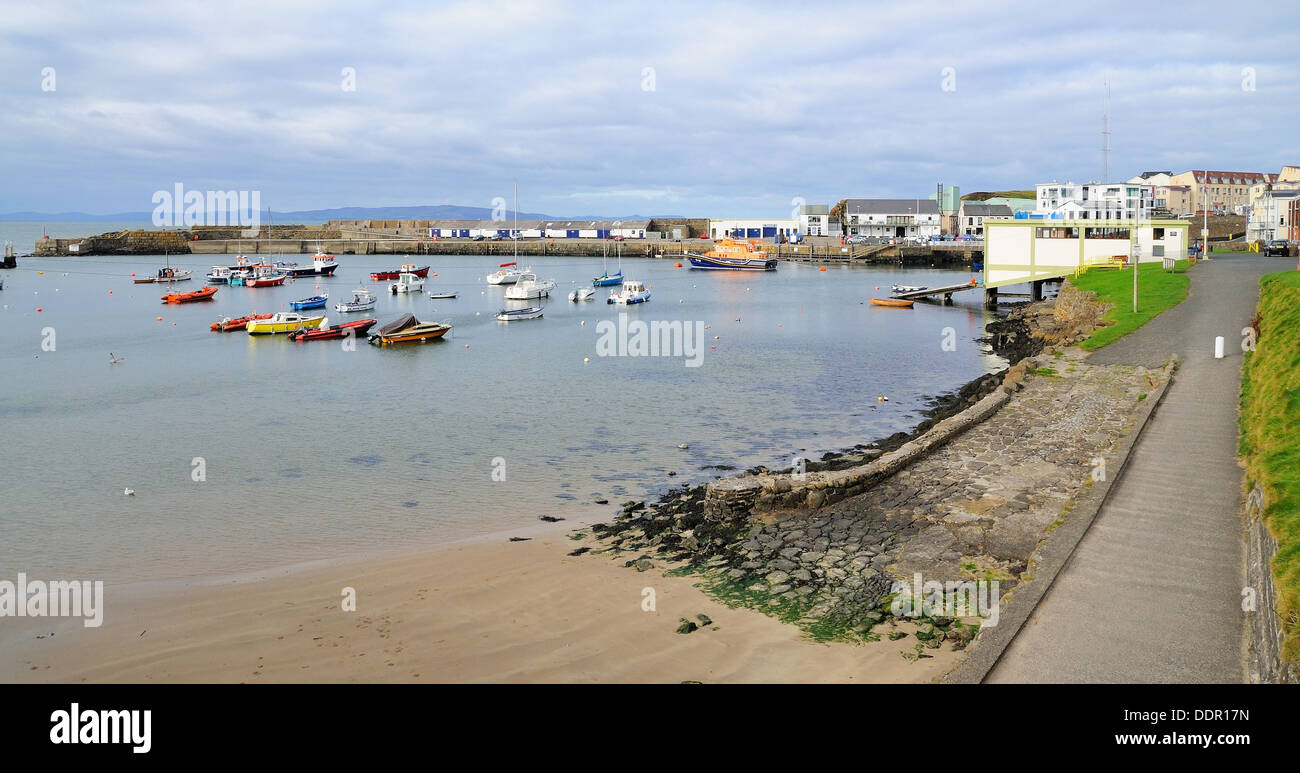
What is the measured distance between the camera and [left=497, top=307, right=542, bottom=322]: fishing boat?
61.8m

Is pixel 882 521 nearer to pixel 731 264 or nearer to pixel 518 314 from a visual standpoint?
pixel 518 314

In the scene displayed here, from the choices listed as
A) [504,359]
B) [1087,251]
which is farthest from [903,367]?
[1087,251]

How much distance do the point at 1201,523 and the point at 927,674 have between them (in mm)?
5594

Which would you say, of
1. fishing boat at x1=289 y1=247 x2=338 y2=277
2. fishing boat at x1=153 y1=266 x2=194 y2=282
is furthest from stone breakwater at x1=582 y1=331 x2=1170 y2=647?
fishing boat at x1=289 y1=247 x2=338 y2=277

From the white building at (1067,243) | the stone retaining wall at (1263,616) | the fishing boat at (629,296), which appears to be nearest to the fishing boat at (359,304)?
the fishing boat at (629,296)

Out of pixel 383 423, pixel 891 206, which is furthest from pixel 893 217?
pixel 383 423

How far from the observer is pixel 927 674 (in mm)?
10336

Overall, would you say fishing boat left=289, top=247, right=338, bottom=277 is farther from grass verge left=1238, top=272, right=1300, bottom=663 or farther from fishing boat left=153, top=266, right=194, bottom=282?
grass verge left=1238, top=272, right=1300, bottom=663

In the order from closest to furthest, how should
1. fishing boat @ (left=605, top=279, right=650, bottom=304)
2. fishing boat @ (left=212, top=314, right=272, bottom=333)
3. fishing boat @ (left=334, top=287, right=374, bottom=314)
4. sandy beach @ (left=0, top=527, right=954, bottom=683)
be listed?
1. sandy beach @ (left=0, top=527, right=954, bottom=683)
2. fishing boat @ (left=212, top=314, right=272, bottom=333)
3. fishing boat @ (left=334, top=287, right=374, bottom=314)
4. fishing boat @ (left=605, top=279, right=650, bottom=304)

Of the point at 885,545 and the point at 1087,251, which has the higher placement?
the point at 1087,251

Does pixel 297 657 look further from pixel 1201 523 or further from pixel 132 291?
pixel 132 291

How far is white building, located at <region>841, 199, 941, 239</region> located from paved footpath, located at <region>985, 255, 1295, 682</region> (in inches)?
5085

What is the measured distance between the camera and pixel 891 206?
482ft
